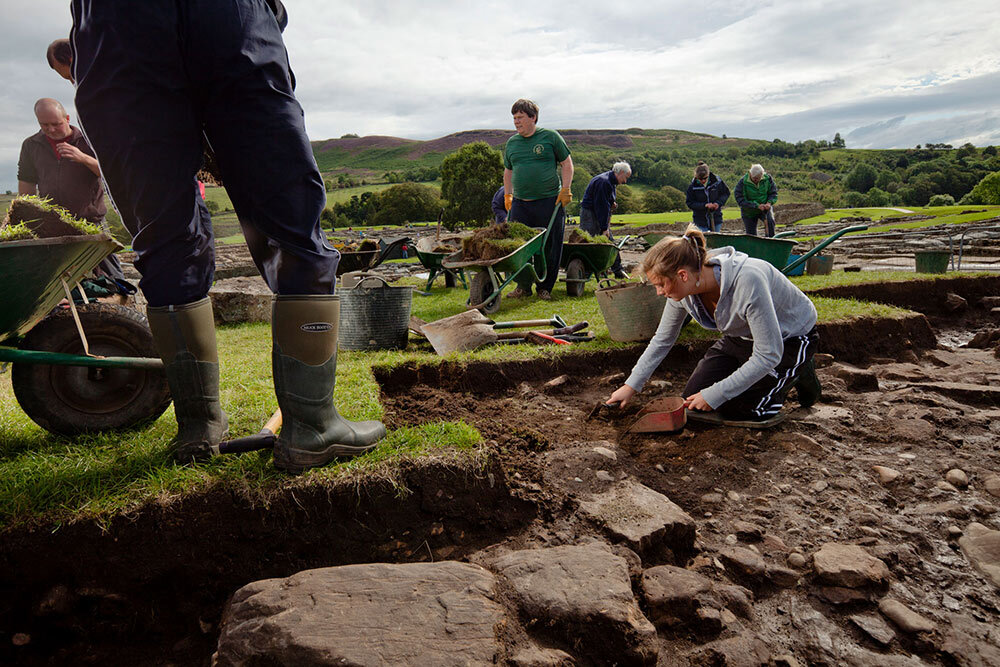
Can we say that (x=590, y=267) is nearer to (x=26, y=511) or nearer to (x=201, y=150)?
(x=201, y=150)

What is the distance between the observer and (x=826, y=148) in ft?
295

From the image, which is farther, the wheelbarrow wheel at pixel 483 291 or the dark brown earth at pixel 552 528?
the wheelbarrow wheel at pixel 483 291

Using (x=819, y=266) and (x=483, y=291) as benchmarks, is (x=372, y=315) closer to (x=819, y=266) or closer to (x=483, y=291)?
(x=483, y=291)

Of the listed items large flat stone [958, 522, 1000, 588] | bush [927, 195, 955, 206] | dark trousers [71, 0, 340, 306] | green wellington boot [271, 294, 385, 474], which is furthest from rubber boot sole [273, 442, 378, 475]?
bush [927, 195, 955, 206]

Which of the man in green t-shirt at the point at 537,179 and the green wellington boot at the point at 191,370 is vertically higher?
the man in green t-shirt at the point at 537,179

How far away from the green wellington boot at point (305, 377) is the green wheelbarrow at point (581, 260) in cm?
573

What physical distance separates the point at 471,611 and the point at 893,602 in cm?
147

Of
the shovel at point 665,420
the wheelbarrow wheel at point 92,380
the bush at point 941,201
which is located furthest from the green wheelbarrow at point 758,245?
the bush at point 941,201

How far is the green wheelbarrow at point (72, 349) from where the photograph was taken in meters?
2.19

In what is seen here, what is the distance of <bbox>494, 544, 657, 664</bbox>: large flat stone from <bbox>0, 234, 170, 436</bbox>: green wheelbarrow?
189 centimetres

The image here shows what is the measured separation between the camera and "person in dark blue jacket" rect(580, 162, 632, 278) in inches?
363

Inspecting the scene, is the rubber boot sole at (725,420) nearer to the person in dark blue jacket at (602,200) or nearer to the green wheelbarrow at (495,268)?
the green wheelbarrow at (495,268)

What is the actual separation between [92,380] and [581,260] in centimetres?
633

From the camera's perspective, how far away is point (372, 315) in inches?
190
